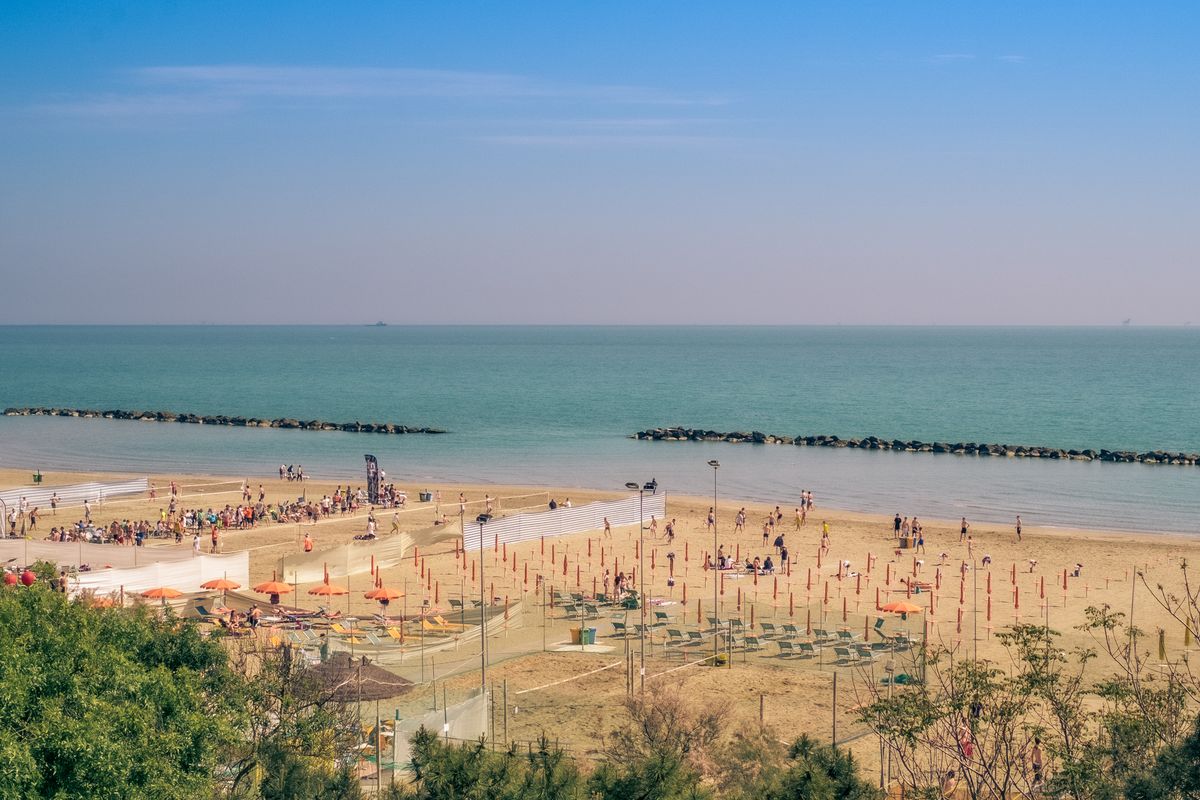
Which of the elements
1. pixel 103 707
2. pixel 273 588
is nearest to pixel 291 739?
pixel 103 707

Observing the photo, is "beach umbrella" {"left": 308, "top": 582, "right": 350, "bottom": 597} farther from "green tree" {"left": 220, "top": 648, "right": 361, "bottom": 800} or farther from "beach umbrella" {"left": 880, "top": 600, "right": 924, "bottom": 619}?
"beach umbrella" {"left": 880, "top": 600, "right": 924, "bottom": 619}

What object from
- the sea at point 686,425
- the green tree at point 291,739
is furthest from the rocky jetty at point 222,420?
the green tree at point 291,739

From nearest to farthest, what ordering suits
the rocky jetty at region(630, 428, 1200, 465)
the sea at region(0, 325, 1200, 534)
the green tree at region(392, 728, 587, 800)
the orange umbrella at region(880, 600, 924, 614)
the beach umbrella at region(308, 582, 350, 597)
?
the green tree at region(392, 728, 587, 800)
the orange umbrella at region(880, 600, 924, 614)
the beach umbrella at region(308, 582, 350, 597)
the sea at region(0, 325, 1200, 534)
the rocky jetty at region(630, 428, 1200, 465)

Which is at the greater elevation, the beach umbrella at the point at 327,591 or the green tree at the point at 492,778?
the green tree at the point at 492,778

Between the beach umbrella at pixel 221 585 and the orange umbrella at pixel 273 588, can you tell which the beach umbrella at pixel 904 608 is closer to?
the orange umbrella at pixel 273 588

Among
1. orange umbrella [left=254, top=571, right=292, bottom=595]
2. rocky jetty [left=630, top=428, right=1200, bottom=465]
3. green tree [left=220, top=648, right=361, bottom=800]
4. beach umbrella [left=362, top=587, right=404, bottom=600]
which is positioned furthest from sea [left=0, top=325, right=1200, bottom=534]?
green tree [left=220, top=648, right=361, bottom=800]

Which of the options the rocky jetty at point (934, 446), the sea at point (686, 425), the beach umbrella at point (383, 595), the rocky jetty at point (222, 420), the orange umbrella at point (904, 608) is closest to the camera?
the orange umbrella at point (904, 608)
